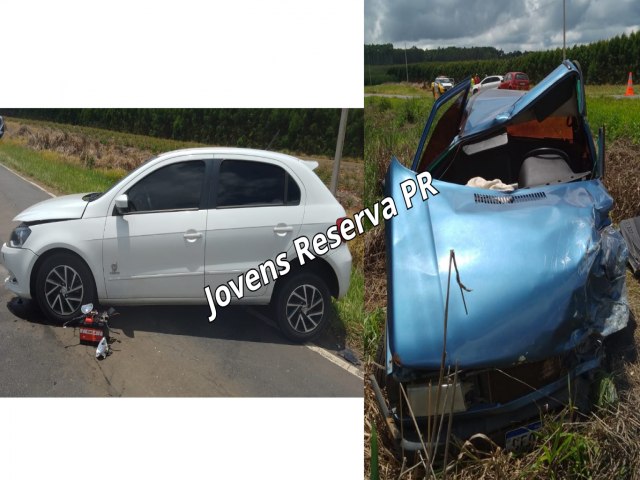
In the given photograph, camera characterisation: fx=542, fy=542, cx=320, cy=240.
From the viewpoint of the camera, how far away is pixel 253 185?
2.29m

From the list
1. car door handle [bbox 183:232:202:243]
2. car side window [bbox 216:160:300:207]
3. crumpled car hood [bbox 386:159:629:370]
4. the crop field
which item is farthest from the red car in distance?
car door handle [bbox 183:232:202:243]

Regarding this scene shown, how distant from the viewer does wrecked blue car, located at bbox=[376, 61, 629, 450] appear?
191 centimetres

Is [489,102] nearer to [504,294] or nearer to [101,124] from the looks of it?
[504,294]

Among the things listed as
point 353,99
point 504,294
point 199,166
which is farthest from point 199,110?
point 504,294

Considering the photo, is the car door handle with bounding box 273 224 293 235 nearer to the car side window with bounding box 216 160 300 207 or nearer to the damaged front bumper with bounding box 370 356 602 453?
the car side window with bounding box 216 160 300 207

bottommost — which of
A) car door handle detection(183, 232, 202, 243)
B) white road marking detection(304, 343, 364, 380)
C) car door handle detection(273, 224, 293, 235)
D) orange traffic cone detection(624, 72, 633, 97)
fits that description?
white road marking detection(304, 343, 364, 380)

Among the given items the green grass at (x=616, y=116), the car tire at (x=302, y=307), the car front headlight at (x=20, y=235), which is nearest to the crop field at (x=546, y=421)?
the green grass at (x=616, y=116)

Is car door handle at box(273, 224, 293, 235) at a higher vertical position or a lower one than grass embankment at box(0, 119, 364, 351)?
lower

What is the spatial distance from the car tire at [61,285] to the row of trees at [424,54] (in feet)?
5.10

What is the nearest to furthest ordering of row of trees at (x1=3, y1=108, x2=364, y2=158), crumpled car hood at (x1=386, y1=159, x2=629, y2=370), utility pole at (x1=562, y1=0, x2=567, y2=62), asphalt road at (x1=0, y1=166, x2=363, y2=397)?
crumpled car hood at (x1=386, y1=159, x2=629, y2=370), asphalt road at (x1=0, y1=166, x2=363, y2=397), row of trees at (x1=3, y1=108, x2=364, y2=158), utility pole at (x1=562, y1=0, x2=567, y2=62)

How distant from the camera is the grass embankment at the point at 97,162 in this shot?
7.65 feet

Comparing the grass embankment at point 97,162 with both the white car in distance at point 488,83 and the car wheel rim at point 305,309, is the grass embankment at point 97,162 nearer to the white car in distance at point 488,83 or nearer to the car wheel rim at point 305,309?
the car wheel rim at point 305,309

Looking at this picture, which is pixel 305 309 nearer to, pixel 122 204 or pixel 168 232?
pixel 168 232

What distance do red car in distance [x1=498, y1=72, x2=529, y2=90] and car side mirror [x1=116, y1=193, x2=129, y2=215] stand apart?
2.84 m
